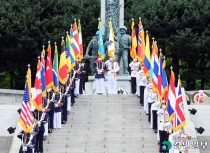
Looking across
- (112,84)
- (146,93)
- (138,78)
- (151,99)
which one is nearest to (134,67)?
(138,78)

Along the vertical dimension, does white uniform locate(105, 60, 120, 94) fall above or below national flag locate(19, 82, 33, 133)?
above

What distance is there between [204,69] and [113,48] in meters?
12.6

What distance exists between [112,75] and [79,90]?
1.65 metres

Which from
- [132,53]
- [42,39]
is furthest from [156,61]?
[42,39]

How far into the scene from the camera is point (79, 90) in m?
50.3

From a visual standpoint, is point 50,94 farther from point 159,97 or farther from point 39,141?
point 159,97

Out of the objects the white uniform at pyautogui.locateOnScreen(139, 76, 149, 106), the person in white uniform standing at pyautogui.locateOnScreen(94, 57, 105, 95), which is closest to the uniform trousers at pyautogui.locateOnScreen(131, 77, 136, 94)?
the person in white uniform standing at pyautogui.locateOnScreen(94, 57, 105, 95)

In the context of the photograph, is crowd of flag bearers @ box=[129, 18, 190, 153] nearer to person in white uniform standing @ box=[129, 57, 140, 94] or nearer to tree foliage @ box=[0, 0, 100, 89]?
person in white uniform standing @ box=[129, 57, 140, 94]

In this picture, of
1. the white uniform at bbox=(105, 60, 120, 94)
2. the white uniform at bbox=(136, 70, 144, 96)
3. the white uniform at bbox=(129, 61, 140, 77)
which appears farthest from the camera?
the white uniform at bbox=(105, 60, 120, 94)

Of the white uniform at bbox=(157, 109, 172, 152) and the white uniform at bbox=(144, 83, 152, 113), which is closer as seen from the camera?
the white uniform at bbox=(157, 109, 172, 152)

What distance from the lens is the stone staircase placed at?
4317 centimetres

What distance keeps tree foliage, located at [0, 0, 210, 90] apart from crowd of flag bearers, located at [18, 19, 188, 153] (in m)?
7.76

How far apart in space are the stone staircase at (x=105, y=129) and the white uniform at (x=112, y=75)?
69.2 inches

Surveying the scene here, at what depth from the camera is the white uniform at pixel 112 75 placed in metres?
50.5
